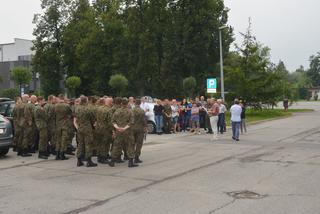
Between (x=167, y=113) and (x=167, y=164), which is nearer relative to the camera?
(x=167, y=164)

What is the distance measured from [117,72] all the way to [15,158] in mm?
40630

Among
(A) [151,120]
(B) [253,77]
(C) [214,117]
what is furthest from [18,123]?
(B) [253,77]

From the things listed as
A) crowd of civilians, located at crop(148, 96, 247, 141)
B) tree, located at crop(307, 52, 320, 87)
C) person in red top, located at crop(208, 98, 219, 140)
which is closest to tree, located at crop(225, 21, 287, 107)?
crowd of civilians, located at crop(148, 96, 247, 141)

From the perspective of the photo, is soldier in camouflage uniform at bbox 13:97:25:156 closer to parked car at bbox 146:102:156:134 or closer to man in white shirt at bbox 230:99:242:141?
man in white shirt at bbox 230:99:242:141

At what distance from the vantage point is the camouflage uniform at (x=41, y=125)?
14.0m

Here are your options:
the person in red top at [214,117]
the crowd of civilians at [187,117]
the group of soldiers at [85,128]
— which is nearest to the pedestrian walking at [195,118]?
the crowd of civilians at [187,117]

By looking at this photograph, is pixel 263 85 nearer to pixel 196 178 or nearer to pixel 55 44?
pixel 196 178

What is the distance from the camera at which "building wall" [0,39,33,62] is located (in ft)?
324

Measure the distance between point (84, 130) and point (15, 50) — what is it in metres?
92.5

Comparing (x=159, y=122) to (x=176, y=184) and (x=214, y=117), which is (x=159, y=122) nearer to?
(x=214, y=117)

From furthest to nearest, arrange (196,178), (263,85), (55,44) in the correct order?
(55,44) → (263,85) → (196,178)

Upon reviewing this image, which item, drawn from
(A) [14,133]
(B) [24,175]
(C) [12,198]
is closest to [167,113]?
(A) [14,133]

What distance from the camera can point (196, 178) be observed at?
1002cm

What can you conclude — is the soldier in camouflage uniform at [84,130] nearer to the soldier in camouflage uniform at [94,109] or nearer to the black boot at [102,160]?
the soldier in camouflage uniform at [94,109]
